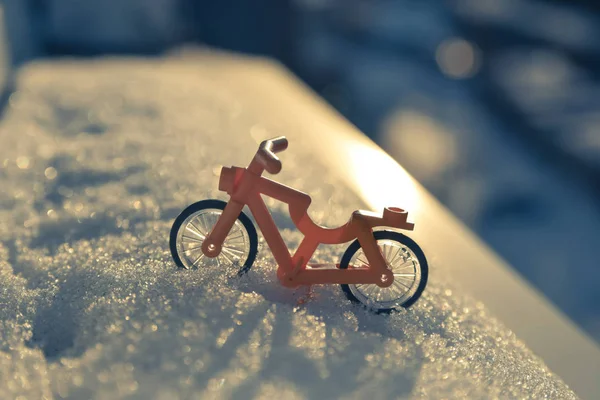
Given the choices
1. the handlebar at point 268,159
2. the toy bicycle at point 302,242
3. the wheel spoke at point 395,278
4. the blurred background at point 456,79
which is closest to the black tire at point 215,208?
the toy bicycle at point 302,242

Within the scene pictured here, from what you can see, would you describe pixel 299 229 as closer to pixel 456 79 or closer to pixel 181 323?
pixel 181 323

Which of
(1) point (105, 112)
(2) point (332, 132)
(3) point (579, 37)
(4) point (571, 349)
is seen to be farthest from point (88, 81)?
(3) point (579, 37)

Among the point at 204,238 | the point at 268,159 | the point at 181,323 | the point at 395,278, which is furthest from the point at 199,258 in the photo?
the point at 395,278

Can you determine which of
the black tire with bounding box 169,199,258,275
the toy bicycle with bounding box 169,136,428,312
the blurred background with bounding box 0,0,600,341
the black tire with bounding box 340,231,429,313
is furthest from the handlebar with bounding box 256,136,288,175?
the blurred background with bounding box 0,0,600,341

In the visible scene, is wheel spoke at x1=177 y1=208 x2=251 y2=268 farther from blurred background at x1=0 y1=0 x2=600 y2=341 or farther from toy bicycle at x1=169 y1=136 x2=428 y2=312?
blurred background at x1=0 y1=0 x2=600 y2=341

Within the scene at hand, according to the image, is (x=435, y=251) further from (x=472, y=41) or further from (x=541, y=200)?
(x=472, y=41)

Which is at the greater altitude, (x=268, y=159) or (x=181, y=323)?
(x=268, y=159)

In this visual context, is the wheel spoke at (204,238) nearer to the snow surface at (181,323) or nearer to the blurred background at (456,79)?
the snow surface at (181,323)
